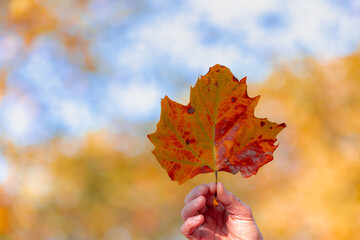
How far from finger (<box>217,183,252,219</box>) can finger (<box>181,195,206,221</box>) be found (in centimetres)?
4

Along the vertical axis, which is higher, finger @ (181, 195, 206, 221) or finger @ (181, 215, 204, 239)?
finger @ (181, 195, 206, 221)

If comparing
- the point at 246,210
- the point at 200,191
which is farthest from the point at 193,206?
the point at 246,210

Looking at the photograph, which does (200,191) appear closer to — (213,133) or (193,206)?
(193,206)

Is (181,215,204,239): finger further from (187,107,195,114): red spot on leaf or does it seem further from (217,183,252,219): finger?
(187,107,195,114): red spot on leaf

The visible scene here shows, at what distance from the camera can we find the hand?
2.74 ft

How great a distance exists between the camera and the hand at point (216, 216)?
0.84 metres

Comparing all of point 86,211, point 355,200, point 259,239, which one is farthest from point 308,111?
point 259,239

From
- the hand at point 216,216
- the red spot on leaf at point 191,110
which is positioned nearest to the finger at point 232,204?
the hand at point 216,216

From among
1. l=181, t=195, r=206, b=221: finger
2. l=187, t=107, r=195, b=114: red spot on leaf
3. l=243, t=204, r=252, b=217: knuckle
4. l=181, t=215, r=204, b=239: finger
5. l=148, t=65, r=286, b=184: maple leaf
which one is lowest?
l=181, t=215, r=204, b=239: finger

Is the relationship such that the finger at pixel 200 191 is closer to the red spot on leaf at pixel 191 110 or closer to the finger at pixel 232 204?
the finger at pixel 232 204

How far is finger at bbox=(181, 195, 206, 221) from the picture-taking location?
83cm

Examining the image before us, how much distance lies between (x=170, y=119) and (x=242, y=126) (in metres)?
0.17

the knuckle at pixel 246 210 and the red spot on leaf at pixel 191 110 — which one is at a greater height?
the red spot on leaf at pixel 191 110

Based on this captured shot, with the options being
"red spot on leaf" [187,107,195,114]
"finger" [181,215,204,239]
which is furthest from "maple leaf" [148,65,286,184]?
"finger" [181,215,204,239]
